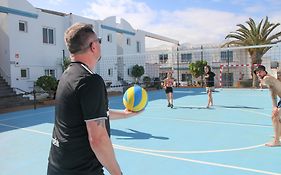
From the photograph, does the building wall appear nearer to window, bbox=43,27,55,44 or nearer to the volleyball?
window, bbox=43,27,55,44

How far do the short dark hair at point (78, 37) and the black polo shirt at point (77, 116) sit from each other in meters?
0.11

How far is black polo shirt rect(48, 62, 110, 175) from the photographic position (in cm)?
183

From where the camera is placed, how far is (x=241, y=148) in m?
6.33

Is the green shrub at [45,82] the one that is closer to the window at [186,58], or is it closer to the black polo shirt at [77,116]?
the black polo shirt at [77,116]

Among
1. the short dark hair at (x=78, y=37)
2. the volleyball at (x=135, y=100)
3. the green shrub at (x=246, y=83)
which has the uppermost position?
the short dark hair at (x=78, y=37)

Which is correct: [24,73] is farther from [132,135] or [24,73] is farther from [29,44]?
[132,135]

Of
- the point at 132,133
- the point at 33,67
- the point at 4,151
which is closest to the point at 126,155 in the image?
the point at 132,133

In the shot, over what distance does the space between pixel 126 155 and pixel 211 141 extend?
2251mm

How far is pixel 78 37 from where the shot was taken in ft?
6.37

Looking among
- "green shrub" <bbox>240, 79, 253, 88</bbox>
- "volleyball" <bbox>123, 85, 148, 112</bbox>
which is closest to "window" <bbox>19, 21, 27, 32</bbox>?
"volleyball" <bbox>123, 85, 148, 112</bbox>

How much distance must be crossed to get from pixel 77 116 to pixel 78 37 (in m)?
0.54

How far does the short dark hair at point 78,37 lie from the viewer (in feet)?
6.36

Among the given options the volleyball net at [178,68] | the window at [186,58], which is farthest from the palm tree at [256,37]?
the window at [186,58]

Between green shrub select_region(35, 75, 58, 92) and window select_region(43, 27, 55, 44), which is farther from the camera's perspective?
window select_region(43, 27, 55, 44)
